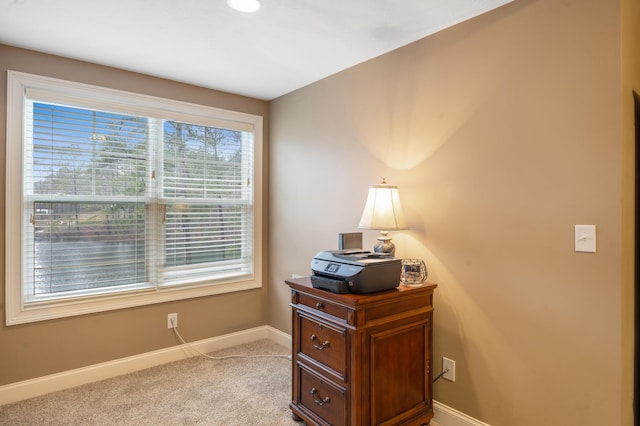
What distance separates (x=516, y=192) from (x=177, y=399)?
2419mm

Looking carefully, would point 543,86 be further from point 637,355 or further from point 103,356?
point 103,356

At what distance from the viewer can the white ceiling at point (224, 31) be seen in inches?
77.3

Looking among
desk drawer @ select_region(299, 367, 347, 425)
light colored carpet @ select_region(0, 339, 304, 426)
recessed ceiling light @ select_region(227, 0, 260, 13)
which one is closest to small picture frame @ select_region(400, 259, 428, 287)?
desk drawer @ select_region(299, 367, 347, 425)

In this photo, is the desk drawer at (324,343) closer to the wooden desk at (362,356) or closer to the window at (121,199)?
the wooden desk at (362,356)

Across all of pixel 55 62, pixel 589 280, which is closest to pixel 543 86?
pixel 589 280

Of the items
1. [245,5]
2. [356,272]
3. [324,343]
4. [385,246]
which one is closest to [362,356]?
[324,343]

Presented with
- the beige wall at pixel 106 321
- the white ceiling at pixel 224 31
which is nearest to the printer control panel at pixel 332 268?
the white ceiling at pixel 224 31

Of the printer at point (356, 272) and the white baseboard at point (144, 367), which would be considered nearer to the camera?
the printer at point (356, 272)

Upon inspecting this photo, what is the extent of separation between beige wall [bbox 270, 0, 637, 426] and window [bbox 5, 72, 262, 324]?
4.76 ft

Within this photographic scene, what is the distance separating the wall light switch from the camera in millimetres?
1625

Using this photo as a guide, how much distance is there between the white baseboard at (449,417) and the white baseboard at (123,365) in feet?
4.93

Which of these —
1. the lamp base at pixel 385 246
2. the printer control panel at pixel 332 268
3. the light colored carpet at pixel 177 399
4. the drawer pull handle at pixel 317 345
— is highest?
the lamp base at pixel 385 246

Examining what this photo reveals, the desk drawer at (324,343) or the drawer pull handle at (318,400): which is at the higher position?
the desk drawer at (324,343)

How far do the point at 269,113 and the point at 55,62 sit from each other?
1.72 metres
